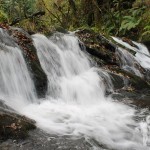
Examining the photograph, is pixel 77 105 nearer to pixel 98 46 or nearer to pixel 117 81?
pixel 117 81

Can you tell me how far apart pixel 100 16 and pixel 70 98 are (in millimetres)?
11024

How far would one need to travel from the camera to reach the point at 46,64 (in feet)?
29.2

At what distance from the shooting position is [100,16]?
59.9 ft

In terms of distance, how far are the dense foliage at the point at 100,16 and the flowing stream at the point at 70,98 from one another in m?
4.87

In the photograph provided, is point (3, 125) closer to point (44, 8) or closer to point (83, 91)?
point (83, 91)

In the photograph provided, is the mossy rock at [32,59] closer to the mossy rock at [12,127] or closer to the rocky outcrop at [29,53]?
the rocky outcrop at [29,53]

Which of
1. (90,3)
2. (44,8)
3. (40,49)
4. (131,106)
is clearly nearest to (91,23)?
(90,3)

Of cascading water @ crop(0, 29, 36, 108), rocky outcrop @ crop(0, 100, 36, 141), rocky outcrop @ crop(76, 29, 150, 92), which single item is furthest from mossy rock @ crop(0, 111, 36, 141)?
rocky outcrop @ crop(76, 29, 150, 92)

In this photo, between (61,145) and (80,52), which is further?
(80,52)

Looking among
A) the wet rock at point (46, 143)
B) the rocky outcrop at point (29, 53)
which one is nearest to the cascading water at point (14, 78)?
the rocky outcrop at point (29, 53)

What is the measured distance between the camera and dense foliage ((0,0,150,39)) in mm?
15797

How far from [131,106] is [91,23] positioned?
515 inches

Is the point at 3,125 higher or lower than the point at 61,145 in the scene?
higher

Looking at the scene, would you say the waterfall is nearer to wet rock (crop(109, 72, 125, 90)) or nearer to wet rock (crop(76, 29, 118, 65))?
wet rock (crop(109, 72, 125, 90))
